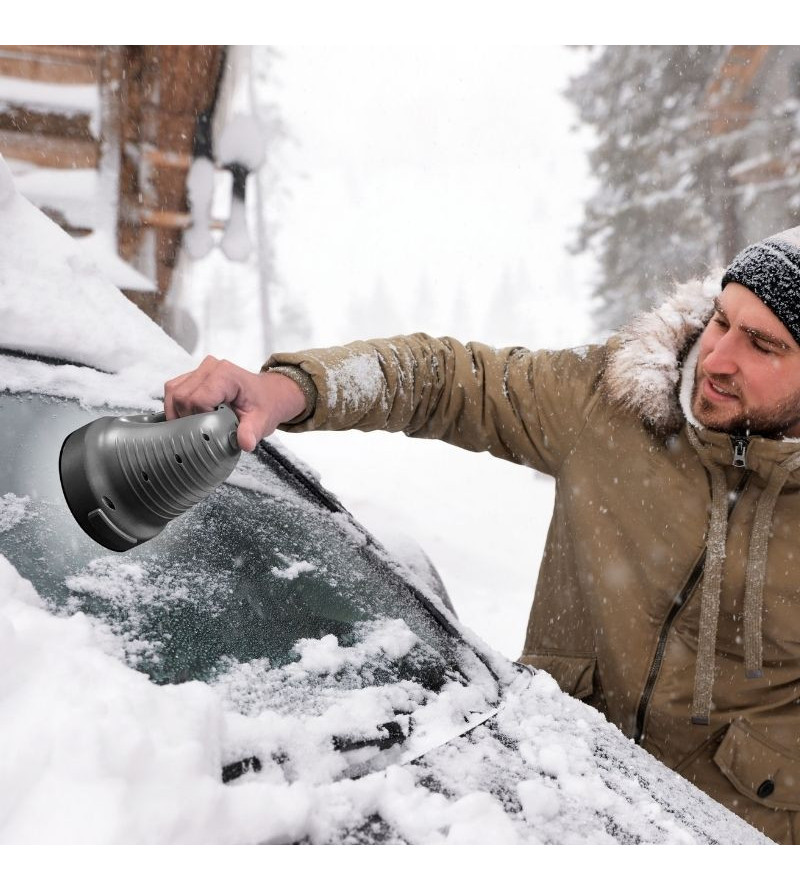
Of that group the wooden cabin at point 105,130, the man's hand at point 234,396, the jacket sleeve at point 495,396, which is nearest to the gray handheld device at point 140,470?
the man's hand at point 234,396

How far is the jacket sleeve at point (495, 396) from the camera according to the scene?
2.14m

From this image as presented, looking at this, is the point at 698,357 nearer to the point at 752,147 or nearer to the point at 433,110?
the point at 752,147

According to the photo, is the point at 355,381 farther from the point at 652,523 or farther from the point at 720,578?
the point at 720,578

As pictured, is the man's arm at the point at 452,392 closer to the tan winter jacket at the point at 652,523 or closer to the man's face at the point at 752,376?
the tan winter jacket at the point at 652,523

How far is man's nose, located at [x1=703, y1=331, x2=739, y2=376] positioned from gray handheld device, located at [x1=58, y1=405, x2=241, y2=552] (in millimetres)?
1313

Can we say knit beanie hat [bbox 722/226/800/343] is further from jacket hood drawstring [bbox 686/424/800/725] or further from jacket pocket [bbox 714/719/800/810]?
jacket pocket [bbox 714/719/800/810]

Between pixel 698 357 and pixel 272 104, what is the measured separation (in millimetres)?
22089

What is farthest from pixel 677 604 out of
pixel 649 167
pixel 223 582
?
pixel 649 167

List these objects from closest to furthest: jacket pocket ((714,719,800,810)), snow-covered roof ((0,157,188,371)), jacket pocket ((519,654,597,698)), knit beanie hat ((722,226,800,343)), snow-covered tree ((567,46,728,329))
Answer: snow-covered roof ((0,157,188,371)), knit beanie hat ((722,226,800,343)), jacket pocket ((714,719,800,810)), jacket pocket ((519,654,597,698)), snow-covered tree ((567,46,728,329))

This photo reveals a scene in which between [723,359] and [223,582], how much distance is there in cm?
140

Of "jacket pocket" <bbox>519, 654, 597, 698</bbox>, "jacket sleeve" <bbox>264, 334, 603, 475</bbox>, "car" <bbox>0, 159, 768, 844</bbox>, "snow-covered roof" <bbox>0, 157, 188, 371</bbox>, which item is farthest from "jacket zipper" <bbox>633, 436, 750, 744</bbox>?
"snow-covered roof" <bbox>0, 157, 188, 371</bbox>

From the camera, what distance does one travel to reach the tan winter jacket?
2006mm

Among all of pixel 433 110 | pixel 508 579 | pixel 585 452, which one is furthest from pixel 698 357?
pixel 433 110

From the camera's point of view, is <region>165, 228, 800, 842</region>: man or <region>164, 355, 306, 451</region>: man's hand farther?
<region>165, 228, 800, 842</region>: man
